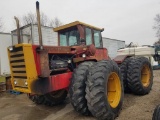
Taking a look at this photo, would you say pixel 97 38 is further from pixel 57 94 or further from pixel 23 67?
pixel 23 67

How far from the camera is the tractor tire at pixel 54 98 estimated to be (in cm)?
618

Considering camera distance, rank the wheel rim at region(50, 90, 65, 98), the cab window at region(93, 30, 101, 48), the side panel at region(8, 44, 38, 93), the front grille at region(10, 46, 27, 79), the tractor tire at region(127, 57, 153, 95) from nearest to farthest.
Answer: the side panel at region(8, 44, 38, 93), the front grille at region(10, 46, 27, 79), the wheel rim at region(50, 90, 65, 98), the cab window at region(93, 30, 101, 48), the tractor tire at region(127, 57, 153, 95)

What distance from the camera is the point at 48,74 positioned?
461 cm

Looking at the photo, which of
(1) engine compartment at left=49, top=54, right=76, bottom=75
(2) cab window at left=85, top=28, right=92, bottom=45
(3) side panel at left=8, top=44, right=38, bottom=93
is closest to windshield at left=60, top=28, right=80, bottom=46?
(2) cab window at left=85, top=28, right=92, bottom=45

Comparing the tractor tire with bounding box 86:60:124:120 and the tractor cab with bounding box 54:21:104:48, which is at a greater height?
the tractor cab with bounding box 54:21:104:48

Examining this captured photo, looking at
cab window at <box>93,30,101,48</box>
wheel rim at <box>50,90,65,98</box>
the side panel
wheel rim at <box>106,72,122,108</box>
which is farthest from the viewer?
cab window at <box>93,30,101,48</box>

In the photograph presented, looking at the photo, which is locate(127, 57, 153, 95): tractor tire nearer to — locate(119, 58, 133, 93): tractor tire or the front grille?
locate(119, 58, 133, 93): tractor tire

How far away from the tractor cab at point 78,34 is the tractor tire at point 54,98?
1573 millimetres

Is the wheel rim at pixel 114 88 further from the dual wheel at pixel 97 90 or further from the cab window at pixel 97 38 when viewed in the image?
the cab window at pixel 97 38

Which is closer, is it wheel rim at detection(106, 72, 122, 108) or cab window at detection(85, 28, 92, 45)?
wheel rim at detection(106, 72, 122, 108)

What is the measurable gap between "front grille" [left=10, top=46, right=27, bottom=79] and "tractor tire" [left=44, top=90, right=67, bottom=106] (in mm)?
1468

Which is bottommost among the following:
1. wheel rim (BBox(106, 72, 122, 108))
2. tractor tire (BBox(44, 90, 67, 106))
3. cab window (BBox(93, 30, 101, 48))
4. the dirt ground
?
the dirt ground

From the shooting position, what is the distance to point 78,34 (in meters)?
6.01

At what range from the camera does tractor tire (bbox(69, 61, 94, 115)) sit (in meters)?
4.75
